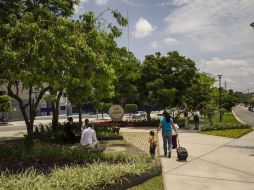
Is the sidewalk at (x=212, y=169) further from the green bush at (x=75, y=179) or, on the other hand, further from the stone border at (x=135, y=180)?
the green bush at (x=75, y=179)

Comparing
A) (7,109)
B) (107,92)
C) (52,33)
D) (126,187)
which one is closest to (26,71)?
(52,33)

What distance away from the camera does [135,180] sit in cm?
1032

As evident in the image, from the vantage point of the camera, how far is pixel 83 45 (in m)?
12.0

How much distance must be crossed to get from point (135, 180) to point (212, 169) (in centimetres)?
353

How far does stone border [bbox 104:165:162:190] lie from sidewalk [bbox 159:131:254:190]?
→ 1.07 feet

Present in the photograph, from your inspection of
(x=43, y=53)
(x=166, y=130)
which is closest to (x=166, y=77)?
(x=166, y=130)

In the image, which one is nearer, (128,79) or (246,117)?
(128,79)

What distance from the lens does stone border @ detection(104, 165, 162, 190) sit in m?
9.62

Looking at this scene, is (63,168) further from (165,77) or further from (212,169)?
(165,77)

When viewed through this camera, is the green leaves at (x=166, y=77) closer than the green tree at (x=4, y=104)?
Yes

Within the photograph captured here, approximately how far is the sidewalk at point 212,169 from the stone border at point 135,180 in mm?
326

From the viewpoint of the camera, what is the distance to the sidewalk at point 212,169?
34.3ft

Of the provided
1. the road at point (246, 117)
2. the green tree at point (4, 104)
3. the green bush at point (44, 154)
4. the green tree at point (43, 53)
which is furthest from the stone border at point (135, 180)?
the road at point (246, 117)

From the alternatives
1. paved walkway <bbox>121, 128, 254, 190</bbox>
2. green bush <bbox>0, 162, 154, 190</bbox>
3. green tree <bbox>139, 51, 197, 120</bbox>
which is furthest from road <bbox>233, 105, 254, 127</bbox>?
green bush <bbox>0, 162, 154, 190</bbox>
